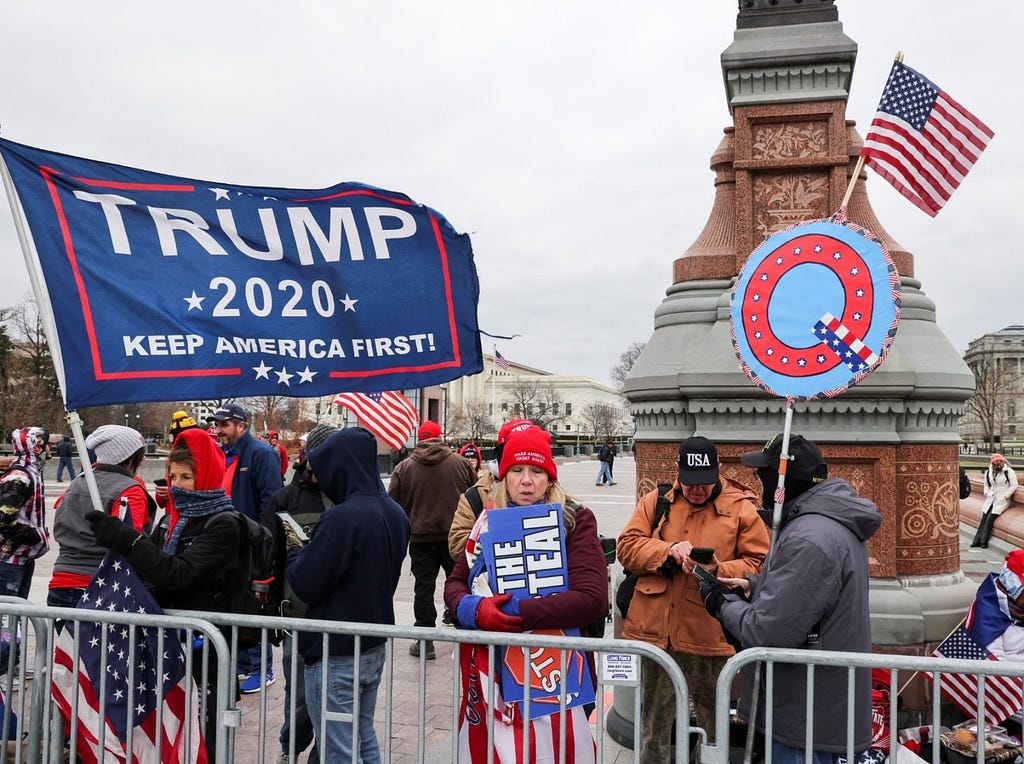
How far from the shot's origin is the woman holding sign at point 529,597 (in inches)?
131

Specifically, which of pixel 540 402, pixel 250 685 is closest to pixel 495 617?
pixel 250 685

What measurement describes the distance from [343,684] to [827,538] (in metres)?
2.16

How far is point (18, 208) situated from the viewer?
3283 millimetres

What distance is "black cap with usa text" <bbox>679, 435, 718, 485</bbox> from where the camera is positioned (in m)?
4.06

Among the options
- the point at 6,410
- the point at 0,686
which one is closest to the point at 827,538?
the point at 0,686

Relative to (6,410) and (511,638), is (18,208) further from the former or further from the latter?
(6,410)

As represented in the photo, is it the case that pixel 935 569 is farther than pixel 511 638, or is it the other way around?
pixel 935 569

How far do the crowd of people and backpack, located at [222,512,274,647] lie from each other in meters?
0.04

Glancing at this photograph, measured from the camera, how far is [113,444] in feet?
15.1

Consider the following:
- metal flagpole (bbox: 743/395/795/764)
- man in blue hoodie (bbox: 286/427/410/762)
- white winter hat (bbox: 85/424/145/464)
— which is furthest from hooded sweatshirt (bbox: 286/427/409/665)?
metal flagpole (bbox: 743/395/795/764)

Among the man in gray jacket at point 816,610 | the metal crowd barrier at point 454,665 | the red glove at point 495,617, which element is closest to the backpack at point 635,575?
the metal crowd barrier at point 454,665

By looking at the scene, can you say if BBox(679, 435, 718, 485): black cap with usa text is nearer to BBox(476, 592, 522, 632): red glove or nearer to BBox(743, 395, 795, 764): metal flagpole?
BBox(743, 395, 795, 764): metal flagpole

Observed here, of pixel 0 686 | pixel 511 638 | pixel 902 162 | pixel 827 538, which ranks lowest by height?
pixel 0 686

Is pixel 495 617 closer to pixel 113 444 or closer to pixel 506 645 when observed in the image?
pixel 506 645
